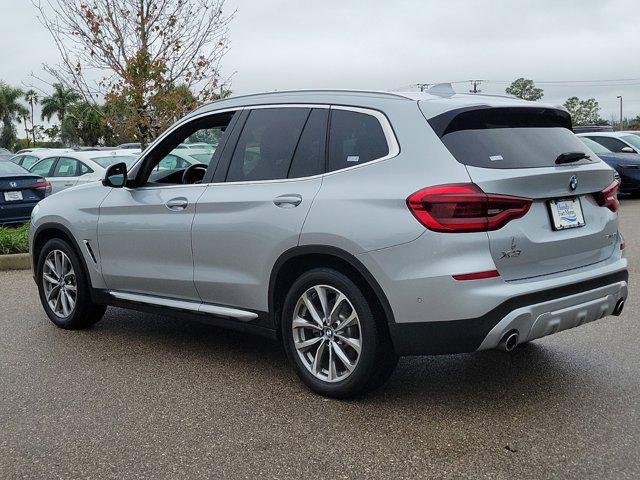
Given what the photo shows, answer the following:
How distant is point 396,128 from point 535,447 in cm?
186

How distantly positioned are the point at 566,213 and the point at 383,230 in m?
1.09

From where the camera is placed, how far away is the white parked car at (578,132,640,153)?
20.1 m

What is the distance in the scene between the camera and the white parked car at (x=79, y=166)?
15.0 meters

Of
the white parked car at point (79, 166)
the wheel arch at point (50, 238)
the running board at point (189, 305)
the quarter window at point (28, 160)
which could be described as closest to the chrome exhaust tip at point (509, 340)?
the running board at point (189, 305)

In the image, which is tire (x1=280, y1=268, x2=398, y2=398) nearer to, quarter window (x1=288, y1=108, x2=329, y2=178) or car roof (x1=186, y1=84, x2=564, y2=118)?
quarter window (x1=288, y1=108, x2=329, y2=178)

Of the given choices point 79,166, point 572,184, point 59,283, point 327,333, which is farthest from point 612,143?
point 327,333

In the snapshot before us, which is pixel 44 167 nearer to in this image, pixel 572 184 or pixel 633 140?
pixel 572 184

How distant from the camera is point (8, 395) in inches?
205

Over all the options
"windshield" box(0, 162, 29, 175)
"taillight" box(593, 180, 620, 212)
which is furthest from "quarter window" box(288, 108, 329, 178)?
"windshield" box(0, 162, 29, 175)

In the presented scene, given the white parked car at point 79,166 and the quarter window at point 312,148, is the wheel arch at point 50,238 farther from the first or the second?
the white parked car at point 79,166

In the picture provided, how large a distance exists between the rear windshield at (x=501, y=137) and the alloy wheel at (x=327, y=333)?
1077 millimetres

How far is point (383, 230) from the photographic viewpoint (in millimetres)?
4434

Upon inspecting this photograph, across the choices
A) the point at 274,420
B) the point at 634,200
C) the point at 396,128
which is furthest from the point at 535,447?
the point at 634,200

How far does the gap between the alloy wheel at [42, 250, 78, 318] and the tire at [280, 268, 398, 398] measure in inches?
102
